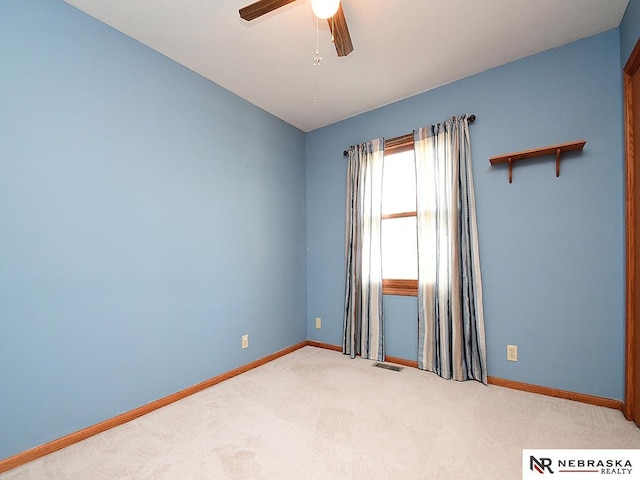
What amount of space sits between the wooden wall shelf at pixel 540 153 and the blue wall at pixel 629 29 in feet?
1.85

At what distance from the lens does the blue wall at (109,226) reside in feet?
5.20

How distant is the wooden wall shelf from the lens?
2.08 meters

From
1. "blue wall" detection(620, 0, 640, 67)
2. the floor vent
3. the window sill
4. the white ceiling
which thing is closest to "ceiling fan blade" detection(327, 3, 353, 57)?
the white ceiling

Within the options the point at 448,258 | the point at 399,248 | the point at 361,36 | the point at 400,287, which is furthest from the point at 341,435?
the point at 361,36

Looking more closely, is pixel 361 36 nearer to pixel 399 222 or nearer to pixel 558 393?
pixel 399 222

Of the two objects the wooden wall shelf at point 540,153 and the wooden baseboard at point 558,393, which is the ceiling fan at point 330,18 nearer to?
the wooden wall shelf at point 540,153

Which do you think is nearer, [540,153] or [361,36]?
[361,36]

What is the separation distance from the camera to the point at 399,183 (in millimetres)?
3057

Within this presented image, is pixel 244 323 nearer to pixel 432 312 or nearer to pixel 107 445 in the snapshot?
pixel 107 445

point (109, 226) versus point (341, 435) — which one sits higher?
point (109, 226)

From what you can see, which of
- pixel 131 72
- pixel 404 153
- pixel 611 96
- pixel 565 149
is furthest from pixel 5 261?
pixel 611 96

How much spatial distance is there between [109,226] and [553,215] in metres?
3.18

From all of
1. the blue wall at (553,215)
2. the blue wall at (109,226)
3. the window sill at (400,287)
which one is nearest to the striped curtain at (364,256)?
the window sill at (400,287)

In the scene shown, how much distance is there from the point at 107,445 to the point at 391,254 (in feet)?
8.60
